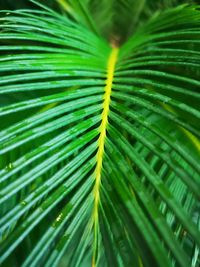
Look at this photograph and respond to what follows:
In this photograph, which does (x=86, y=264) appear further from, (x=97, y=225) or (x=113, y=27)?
(x=113, y=27)

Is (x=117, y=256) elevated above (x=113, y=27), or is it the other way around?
(x=113, y=27)

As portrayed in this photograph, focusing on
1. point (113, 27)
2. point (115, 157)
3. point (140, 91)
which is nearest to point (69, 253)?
point (115, 157)

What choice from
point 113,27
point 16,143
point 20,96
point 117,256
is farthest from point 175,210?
point 113,27

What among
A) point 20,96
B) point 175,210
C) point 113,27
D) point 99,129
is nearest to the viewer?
point 175,210

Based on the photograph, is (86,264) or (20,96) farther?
(20,96)

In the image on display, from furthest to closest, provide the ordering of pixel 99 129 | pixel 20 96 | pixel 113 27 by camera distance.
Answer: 1. pixel 113 27
2. pixel 20 96
3. pixel 99 129

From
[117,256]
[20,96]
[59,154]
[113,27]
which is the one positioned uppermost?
[113,27]
